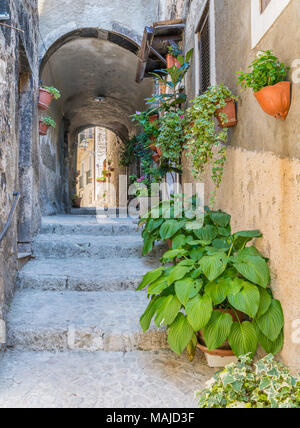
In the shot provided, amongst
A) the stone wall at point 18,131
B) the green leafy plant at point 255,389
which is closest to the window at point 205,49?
the stone wall at point 18,131

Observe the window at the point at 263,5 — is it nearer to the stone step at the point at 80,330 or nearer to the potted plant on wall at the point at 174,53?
the stone step at the point at 80,330

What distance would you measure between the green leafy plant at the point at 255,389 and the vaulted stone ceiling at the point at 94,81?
6.83 metres

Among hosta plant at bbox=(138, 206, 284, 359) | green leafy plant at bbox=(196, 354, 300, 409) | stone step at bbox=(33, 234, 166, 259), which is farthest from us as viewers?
stone step at bbox=(33, 234, 166, 259)

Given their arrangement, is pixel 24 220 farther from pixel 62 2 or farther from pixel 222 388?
pixel 62 2

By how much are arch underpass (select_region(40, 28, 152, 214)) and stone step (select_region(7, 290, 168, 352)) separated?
14.5ft

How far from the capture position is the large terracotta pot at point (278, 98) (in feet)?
6.23

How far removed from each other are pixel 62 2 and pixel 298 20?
6033mm

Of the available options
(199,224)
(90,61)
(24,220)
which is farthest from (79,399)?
(90,61)

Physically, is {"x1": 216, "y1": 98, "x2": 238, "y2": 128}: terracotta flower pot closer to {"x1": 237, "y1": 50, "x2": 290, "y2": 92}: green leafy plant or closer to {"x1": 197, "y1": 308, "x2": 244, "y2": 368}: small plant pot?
{"x1": 237, "y1": 50, "x2": 290, "y2": 92}: green leafy plant

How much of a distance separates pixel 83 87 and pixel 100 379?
371 inches

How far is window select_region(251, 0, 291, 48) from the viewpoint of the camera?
2037 mm

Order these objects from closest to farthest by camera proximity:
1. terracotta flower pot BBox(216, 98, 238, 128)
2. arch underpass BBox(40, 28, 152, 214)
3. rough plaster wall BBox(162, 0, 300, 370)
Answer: rough plaster wall BBox(162, 0, 300, 370) < terracotta flower pot BBox(216, 98, 238, 128) < arch underpass BBox(40, 28, 152, 214)

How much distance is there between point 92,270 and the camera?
12.7ft

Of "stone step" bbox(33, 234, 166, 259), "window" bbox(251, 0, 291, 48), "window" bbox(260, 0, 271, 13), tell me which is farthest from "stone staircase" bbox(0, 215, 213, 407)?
"window" bbox(260, 0, 271, 13)
